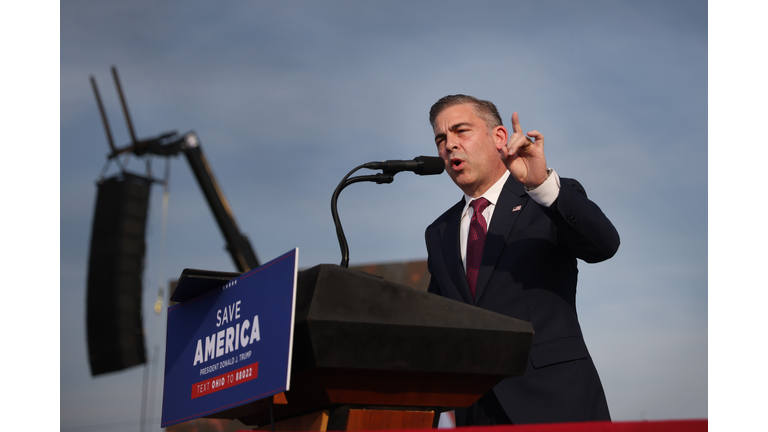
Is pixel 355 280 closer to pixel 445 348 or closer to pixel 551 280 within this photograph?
pixel 445 348

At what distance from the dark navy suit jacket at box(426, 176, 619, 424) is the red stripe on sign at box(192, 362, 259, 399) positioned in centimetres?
65

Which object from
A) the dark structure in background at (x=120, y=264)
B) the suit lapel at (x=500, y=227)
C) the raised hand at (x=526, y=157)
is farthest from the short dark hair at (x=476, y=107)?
the dark structure in background at (x=120, y=264)

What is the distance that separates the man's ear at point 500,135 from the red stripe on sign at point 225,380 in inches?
47.0

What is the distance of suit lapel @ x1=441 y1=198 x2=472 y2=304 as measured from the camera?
1.61 metres

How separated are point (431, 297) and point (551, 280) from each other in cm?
65

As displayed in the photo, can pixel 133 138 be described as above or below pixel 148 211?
above

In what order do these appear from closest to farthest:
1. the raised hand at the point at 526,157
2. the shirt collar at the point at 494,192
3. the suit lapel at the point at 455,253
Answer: the raised hand at the point at 526,157 < the suit lapel at the point at 455,253 < the shirt collar at the point at 494,192

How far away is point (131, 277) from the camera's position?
6.20m

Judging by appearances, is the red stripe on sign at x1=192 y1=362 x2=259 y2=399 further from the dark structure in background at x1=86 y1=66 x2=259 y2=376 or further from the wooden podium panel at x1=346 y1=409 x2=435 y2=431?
the dark structure in background at x1=86 y1=66 x2=259 y2=376

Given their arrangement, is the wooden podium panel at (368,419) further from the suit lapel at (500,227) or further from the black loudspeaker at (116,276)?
the black loudspeaker at (116,276)

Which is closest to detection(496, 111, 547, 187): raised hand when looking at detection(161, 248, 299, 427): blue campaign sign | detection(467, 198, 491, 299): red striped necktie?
detection(467, 198, 491, 299): red striped necktie

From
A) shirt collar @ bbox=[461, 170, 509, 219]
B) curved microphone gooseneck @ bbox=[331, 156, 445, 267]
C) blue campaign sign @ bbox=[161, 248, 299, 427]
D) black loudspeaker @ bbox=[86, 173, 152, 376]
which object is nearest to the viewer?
blue campaign sign @ bbox=[161, 248, 299, 427]

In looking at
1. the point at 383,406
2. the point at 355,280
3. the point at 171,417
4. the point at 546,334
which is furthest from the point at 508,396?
the point at 171,417

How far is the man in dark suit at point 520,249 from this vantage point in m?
1.32
